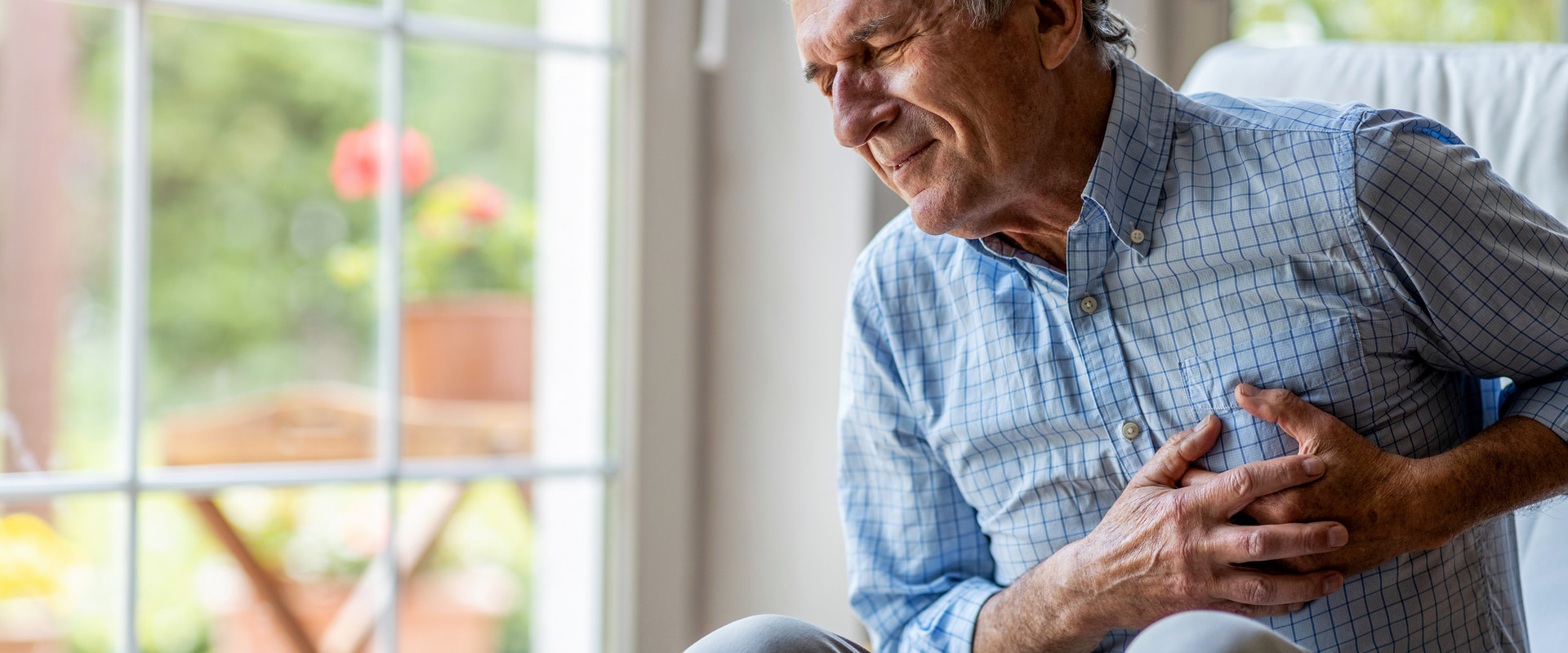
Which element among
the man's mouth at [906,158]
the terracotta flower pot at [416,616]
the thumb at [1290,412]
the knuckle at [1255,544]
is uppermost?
the man's mouth at [906,158]

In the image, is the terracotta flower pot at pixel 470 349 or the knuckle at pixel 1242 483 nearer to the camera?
the knuckle at pixel 1242 483

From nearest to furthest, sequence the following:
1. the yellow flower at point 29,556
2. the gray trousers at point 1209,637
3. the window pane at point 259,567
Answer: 1. the gray trousers at point 1209,637
2. the yellow flower at point 29,556
3. the window pane at point 259,567

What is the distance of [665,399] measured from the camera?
62.8 inches

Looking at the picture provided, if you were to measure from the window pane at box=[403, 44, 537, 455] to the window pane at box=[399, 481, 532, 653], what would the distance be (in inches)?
→ 3.0

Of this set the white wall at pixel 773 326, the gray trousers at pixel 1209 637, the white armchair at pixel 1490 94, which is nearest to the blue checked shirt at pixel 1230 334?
the white armchair at pixel 1490 94

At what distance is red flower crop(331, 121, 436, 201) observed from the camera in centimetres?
154

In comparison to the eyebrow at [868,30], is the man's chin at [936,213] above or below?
below

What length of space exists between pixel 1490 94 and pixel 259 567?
5.60 feet

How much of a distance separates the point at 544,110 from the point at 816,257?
1.68ft

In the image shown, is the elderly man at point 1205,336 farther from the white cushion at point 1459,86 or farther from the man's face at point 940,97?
the white cushion at point 1459,86

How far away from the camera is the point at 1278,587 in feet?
2.75

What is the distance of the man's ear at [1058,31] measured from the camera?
94cm

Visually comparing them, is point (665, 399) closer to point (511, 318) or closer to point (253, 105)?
point (511, 318)

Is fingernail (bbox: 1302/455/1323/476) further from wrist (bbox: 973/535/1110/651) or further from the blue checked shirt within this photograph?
wrist (bbox: 973/535/1110/651)
